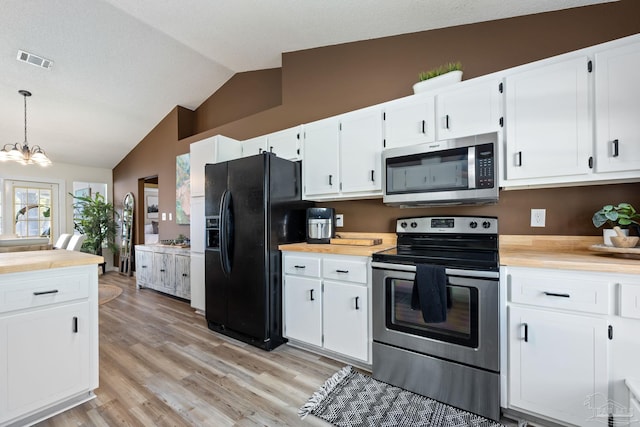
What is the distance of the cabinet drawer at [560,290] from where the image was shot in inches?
52.5

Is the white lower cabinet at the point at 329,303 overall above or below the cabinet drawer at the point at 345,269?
below

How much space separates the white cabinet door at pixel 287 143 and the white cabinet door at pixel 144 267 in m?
3.12

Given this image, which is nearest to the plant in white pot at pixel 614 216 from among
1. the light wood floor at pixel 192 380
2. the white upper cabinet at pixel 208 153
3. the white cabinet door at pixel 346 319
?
the white cabinet door at pixel 346 319

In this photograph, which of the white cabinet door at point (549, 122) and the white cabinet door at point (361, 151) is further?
the white cabinet door at point (361, 151)

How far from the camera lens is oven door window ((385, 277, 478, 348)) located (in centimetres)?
160

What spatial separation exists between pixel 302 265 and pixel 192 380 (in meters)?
1.17

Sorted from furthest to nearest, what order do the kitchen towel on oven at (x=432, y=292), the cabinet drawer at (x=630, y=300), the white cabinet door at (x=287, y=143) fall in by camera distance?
the white cabinet door at (x=287, y=143), the kitchen towel on oven at (x=432, y=292), the cabinet drawer at (x=630, y=300)

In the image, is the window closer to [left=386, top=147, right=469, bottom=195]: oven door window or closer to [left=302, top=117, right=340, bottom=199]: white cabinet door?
[left=302, top=117, right=340, bottom=199]: white cabinet door

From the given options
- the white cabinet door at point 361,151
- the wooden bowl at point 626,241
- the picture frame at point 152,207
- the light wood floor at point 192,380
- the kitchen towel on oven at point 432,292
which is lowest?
the light wood floor at point 192,380

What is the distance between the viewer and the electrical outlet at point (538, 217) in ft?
6.43

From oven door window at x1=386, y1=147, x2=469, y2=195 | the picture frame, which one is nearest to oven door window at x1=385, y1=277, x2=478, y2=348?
oven door window at x1=386, y1=147, x2=469, y2=195

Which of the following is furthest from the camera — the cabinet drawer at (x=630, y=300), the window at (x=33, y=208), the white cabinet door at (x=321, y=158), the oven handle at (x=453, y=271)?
the window at (x=33, y=208)

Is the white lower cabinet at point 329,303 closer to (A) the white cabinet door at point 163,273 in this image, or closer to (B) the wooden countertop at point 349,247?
(B) the wooden countertop at point 349,247

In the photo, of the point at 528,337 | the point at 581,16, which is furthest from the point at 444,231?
the point at 581,16
